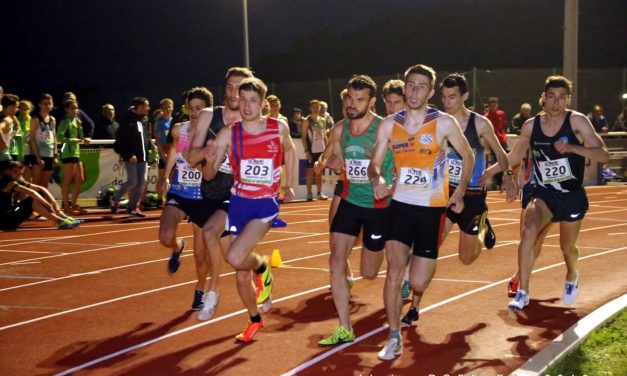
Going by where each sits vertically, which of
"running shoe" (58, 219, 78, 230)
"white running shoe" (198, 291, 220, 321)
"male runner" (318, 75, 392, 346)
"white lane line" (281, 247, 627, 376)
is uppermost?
"male runner" (318, 75, 392, 346)

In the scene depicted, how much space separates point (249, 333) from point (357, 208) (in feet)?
A: 4.40

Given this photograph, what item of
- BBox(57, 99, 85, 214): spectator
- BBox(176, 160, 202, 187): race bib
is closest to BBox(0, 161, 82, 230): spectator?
BBox(57, 99, 85, 214): spectator

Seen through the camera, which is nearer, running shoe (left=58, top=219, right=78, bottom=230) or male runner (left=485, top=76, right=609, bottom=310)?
male runner (left=485, top=76, right=609, bottom=310)

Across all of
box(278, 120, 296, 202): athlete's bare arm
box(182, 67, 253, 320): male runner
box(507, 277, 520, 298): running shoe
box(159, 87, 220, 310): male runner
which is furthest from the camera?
box(507, 277, 520, 298): running shoe

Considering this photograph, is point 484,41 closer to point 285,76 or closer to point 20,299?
point 285,76

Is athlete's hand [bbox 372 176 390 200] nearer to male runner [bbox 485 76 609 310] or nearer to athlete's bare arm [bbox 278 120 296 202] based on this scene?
athlete's bare arm [bbox 278 120 296 202]

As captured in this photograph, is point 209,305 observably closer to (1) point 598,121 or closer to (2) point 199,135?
(2) point 199,135

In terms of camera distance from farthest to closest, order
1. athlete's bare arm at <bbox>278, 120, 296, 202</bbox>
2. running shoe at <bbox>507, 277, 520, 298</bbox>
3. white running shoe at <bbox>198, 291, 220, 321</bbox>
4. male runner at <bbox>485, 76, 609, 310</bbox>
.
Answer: running shoe at <bbox>507, 277, 520, 298</bbox> → male runner at <bbox>485, 76, 609, 310</bbox> → white running shoe at <bbox>198, 291, 220, 321</bbox> → athlete's bare arm at <bbox>278, 120, 296, 202</bbox>

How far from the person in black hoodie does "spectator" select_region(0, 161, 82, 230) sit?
2108 mm

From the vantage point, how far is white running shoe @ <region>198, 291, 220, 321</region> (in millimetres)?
8258

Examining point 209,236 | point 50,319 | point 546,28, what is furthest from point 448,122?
point 546,28

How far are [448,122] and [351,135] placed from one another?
106 cm

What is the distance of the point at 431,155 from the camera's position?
22.9 ft

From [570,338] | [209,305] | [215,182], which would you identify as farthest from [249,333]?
[570,338]
